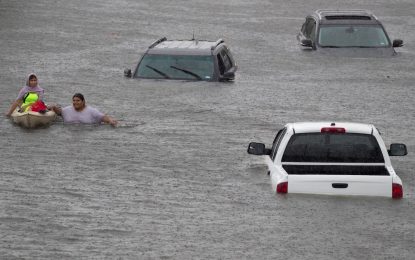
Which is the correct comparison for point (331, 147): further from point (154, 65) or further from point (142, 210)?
point (154, 65)

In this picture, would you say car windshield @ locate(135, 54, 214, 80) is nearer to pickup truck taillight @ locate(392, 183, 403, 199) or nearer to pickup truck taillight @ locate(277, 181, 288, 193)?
pickup truck taillight @ locate(277, 181, 288, 193)

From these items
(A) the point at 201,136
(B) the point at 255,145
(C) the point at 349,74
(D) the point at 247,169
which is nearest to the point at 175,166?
(D) the point at 247,169

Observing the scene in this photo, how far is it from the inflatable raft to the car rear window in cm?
1094

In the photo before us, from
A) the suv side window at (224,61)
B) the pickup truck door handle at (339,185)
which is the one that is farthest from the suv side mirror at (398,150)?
the suv side window at (224,61)

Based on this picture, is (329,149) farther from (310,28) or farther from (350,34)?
(310,28)

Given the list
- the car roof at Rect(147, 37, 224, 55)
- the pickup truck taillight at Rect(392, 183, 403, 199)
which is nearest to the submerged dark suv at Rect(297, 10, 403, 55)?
the car roof at Rect(147, 37, 224, 55)

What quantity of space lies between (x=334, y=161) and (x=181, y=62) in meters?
13.4

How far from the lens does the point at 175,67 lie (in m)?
34.3

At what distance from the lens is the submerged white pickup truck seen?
67.2ft

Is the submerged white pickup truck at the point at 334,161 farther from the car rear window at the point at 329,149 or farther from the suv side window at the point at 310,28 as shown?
the suv side window at the point at 310,28

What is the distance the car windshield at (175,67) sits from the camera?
1348 inches

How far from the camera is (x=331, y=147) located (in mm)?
21344

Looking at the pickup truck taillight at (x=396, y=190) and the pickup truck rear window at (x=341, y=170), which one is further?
the pickup truck rear window at (x=341, y=170)

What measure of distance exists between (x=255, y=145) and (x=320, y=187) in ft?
4.83
